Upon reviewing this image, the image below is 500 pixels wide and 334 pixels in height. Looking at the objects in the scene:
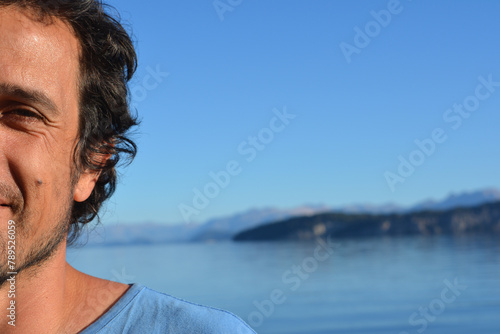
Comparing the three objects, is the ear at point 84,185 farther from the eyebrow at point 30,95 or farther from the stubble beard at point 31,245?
the eyebrow at point 30,95

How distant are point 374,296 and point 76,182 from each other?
1006 inches

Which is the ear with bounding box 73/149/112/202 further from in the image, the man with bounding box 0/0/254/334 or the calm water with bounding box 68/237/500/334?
the calm water with bounding box 68/237/500/334

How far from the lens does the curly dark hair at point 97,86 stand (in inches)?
80.7

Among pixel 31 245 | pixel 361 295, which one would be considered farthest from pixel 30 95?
pixel 361 295

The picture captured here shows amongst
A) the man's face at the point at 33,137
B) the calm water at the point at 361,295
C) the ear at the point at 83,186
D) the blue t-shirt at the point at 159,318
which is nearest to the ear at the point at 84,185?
the ear at the point at 83,186

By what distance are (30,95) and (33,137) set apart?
0.45ft

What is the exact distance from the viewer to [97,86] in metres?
2.25

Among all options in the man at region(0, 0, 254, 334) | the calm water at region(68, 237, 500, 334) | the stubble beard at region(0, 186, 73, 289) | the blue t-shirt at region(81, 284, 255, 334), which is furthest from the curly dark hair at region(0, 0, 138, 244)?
the calm water at region(68, 237, 500, 334)

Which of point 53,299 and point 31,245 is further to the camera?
point 53,299

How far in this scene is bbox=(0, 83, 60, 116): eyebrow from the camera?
5.57ft

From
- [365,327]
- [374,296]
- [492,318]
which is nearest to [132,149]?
[365,327]

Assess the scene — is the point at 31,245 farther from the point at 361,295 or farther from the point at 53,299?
the point at 361,295

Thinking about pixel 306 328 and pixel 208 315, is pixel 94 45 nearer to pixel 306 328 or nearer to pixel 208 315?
pixel 208 315

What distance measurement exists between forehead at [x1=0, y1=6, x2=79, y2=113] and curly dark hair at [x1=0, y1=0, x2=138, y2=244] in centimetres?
6
